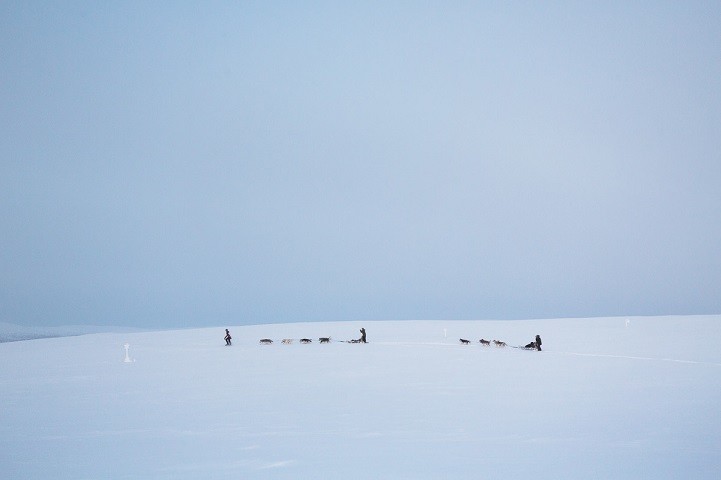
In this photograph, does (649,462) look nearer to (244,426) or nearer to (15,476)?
(244,426)

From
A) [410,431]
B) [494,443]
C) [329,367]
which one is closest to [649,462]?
[494,443]

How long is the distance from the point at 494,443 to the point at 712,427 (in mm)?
4051

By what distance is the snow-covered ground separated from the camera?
29.6 feet

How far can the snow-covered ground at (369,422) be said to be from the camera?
9.02m

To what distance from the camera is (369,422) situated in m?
12.1

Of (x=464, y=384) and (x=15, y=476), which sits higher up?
(x=464, y=384)

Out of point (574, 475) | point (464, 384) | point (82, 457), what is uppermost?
point (464, 384)

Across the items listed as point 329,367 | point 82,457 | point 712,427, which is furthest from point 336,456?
point 329,367

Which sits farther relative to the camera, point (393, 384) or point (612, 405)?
point (393, 384)

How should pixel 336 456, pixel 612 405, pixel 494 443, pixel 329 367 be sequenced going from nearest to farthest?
pixel 336 456, pixel 494 443, pixel 612 405, pixel 329 367

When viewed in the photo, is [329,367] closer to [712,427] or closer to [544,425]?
[544,425]

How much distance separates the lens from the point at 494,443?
10227mm

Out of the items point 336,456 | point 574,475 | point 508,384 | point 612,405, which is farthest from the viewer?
point 508,384

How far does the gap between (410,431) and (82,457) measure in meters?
5.32
